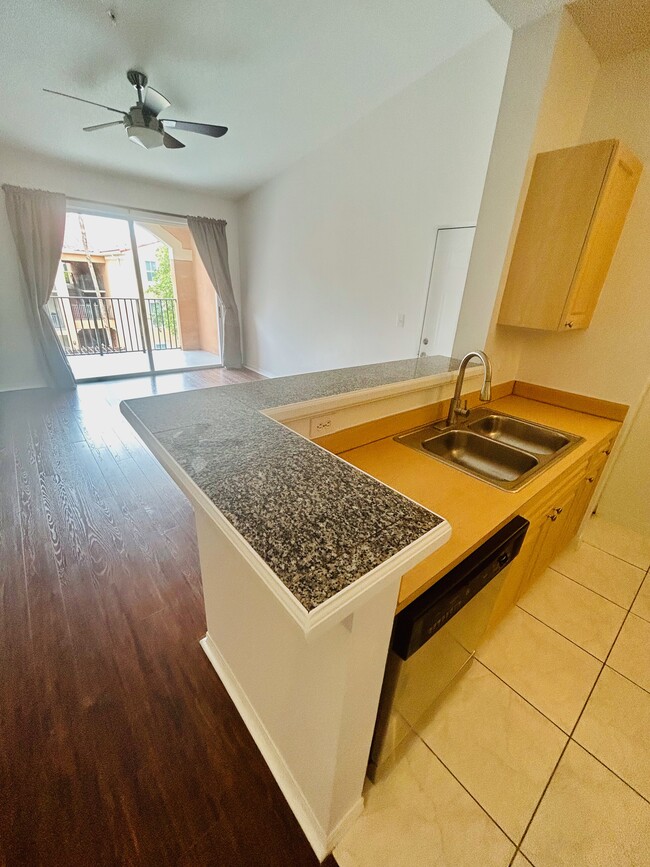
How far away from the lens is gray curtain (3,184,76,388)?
3.98 meters

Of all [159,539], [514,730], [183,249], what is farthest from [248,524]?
[183,249]

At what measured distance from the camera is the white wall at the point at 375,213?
7.99ft

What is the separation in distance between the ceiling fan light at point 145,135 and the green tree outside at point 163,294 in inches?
148

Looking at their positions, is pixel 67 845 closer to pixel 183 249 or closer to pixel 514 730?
pixel 514 730

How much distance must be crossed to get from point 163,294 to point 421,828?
7.59m

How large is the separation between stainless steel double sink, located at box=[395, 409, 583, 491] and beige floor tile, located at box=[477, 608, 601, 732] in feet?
2.42

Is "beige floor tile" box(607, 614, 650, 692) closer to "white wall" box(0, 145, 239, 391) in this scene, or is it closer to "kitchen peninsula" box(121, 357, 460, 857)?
"kitchen peninsula" box(121, 357, 460, 857)

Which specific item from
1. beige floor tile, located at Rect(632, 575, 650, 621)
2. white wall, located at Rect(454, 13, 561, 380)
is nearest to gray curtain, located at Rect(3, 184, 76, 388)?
white wall, located at Rect(454, 13, 561, 380)

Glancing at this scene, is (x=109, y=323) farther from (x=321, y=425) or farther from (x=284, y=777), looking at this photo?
(x=284, y=777)

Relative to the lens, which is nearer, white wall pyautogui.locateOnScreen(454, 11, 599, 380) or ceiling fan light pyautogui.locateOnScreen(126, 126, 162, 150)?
white wall pyautogui.locateOnScreen(454, 11, 599, 380)

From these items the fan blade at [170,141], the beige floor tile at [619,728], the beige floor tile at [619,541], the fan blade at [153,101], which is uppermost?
the fan blade at [153,101]

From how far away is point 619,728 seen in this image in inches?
48.0

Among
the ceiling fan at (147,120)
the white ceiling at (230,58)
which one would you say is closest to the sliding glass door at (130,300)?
the white ceiling at (230,58)

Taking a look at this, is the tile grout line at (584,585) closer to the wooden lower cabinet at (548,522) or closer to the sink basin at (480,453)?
the wooden lower cabinet at (548,522)
